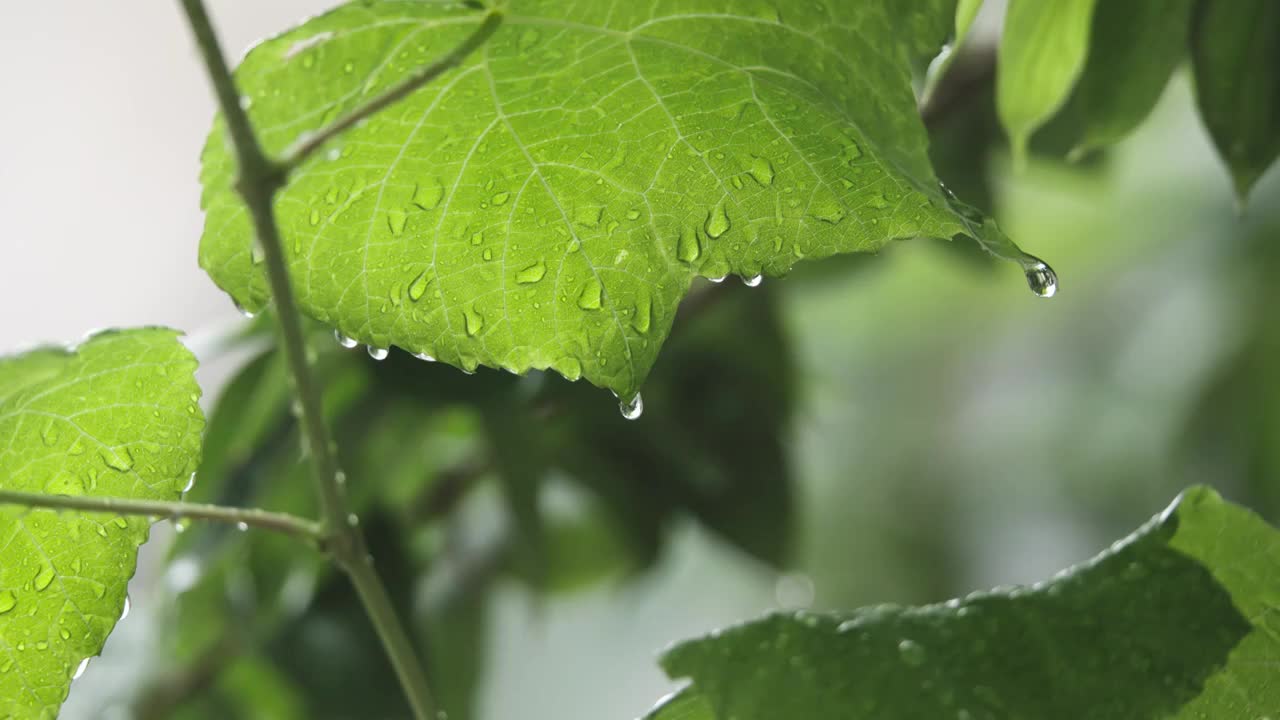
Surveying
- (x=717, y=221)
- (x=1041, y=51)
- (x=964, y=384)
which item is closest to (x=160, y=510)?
(x=717, y=221)

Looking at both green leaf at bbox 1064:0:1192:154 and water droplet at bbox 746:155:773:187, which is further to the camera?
green leaf at bbox 1064:0:1192:154

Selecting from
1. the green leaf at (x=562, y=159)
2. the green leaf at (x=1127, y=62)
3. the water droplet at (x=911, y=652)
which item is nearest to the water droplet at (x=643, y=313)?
the green leaf at (x=562, y=159)

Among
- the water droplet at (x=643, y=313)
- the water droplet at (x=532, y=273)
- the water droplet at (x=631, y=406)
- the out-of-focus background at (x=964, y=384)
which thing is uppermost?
the water droplet at (x=532, y=273)

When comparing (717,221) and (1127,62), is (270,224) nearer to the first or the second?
(717,221)

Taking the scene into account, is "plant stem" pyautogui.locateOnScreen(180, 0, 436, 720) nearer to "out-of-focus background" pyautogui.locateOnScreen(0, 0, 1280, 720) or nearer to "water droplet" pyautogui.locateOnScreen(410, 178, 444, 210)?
"water droplet" pyautogui.locateOnScreen(410, 178, 444, 210)

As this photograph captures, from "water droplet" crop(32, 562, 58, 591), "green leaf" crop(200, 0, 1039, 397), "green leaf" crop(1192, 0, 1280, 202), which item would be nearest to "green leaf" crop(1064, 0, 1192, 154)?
"green leaf" crop(1192, 0, 1280, 202)

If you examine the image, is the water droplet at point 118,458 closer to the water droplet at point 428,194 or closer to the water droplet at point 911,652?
the water droplet at point 428,194

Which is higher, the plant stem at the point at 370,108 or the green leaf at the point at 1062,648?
the plant stem at the point at 370,108
